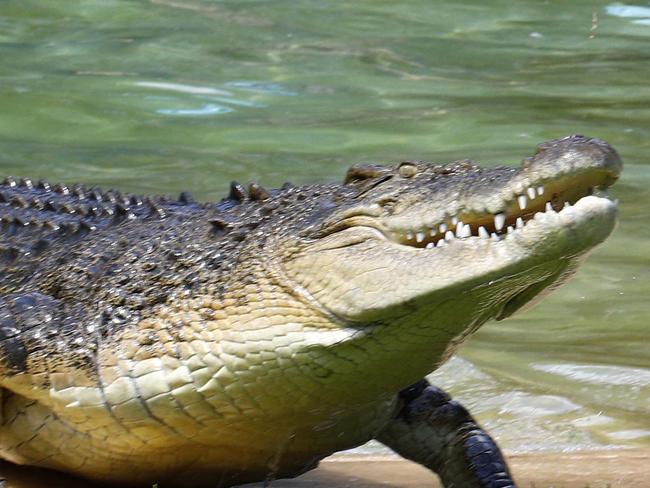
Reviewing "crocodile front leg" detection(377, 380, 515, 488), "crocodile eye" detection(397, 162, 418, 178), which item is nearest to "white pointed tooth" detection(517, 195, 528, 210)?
"crocodile eye" detection(397, 162, 418, 178)

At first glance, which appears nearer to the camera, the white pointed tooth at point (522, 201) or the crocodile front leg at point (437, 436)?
the white pointed tooth at point (522, 201)

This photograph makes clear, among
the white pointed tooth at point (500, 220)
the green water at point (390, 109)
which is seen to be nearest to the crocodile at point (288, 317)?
the white pointed tooth at point (500, 220)

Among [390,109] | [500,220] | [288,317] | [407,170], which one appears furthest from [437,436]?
[390,109]

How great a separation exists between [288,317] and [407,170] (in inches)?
19.1

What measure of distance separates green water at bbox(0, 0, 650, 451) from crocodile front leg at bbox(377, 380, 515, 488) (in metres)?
0.87

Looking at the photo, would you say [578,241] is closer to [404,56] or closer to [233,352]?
[233,352]

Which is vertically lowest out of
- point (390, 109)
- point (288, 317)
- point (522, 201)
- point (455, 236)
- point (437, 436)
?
point (390, 109)

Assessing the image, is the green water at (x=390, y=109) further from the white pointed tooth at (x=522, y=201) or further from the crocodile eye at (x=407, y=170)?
the white pointed tooth at (x=522, y=201)

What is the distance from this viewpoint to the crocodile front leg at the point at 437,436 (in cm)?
424

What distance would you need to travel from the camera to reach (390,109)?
12.0 m

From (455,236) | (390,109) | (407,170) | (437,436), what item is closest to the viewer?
(455,236)

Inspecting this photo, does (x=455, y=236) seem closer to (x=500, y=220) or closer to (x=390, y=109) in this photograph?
(x=500, y=220)

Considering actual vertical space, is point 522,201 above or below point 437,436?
above

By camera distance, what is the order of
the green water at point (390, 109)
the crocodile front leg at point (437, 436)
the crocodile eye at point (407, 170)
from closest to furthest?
the crocodile eye at point (407, 170) < the crocodile front leg at point (437, 436) < the green water at point (390, 109)
